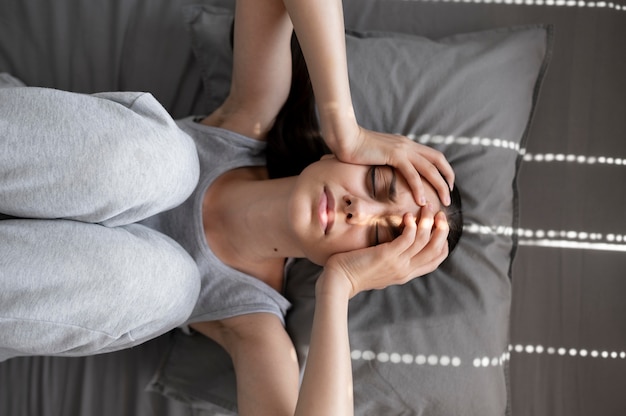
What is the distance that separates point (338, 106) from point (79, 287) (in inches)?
22.8

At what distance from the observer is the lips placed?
1064mm

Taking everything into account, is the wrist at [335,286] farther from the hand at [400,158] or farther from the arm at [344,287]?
the hand at [400,158]

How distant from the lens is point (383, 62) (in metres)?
1.35

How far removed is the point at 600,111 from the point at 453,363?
72 cm

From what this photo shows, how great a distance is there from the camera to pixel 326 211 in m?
1.07

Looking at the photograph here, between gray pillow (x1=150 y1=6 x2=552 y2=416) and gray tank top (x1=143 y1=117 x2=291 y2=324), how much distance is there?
0.11 metres

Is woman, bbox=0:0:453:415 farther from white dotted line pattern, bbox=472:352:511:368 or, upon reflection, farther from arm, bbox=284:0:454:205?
white dotted line pattern, bbox=472:352:511:368

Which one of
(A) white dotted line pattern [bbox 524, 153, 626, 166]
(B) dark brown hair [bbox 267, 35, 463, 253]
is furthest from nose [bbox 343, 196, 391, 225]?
(A) white dotted line pattern [bbox 524, 153, 626, 166]

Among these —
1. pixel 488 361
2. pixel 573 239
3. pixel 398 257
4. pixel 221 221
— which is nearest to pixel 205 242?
pixel 221 221

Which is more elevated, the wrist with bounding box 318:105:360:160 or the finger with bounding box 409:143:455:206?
the wrist with bounding box 318:105:360:160

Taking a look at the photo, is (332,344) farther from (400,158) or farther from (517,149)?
(517,149)

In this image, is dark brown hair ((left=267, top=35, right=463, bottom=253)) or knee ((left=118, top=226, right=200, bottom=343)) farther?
dark brown hair ((left=267, top=35, right=463, bottom=253))

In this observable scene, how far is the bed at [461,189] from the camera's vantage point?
50.7 inches

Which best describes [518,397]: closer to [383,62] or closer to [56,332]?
[383,62]
